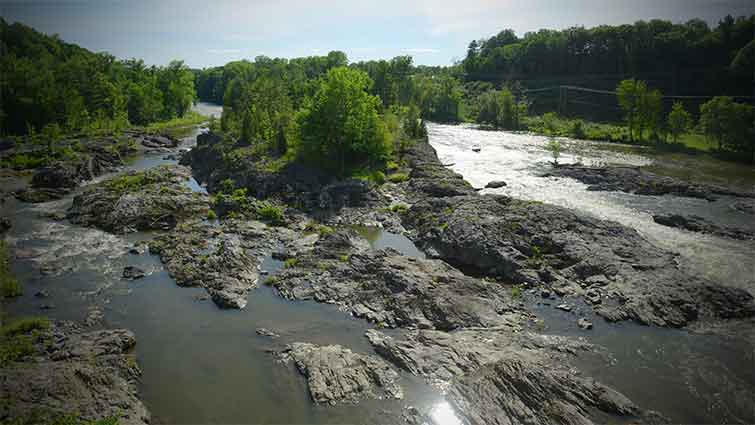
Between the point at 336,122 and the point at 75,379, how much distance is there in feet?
138

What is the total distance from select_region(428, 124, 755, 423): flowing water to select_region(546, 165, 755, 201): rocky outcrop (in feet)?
5.17

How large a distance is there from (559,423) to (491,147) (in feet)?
236

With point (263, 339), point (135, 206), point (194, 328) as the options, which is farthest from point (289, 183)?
point (263, 339)

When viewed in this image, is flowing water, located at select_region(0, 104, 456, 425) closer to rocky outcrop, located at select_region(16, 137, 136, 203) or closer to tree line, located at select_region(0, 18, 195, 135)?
rocky outcrop, located at select_region(16, 137, 136, 203)

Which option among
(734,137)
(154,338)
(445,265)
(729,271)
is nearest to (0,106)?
(154,338)

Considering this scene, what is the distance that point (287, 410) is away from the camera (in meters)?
19.2

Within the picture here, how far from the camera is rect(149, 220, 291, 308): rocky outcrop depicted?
2966 cm

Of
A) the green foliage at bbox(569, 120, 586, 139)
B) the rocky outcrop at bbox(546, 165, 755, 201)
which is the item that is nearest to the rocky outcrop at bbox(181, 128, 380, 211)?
the rocky outcrop at bbox(546, 165, 755, 201)

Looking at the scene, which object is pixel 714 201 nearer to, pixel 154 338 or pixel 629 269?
pixel 629 269

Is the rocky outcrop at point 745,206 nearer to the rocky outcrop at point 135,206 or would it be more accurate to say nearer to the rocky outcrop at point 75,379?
the rocky outcrop at point 75,379

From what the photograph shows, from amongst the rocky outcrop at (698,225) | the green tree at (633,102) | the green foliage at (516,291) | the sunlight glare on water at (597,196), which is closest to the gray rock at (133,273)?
the green foliage at (516,291)

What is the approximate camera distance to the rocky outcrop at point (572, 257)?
26578 millimetres

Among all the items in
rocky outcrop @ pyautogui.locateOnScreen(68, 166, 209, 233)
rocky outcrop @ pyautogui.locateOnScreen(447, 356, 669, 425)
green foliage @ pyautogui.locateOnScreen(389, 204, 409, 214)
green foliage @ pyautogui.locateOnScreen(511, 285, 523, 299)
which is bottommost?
rocky outcrop @ pyautogui.locateOnScreen(447, 356, 669, 425)

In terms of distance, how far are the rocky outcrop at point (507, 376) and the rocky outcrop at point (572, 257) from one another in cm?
672
